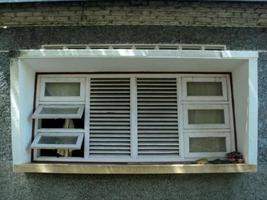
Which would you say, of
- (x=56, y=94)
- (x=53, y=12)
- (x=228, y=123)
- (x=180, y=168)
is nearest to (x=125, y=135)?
(x=180, y=168)

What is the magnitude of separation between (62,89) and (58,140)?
1.07 metres

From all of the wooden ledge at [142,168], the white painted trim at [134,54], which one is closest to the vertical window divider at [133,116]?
the wooden ledge at [142,168]

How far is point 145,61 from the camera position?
538cm

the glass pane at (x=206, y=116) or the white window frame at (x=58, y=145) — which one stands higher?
the glass pane at (x=206, y=116)

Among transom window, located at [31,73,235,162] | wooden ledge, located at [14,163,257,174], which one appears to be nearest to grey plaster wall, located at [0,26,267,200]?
wooden ledge, located at [14,163,257,174]

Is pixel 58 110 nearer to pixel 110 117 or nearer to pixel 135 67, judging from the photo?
pixel 110 117

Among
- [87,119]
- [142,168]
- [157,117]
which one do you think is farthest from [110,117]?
[142,168]

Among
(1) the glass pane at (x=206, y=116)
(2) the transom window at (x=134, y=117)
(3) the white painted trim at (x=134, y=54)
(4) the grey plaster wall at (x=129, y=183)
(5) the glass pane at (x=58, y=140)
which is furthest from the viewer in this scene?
(1) the glass pane at (x=206, y=116)

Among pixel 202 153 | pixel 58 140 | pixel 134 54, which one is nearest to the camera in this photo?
pixel 134 54

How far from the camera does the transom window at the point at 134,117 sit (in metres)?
5.72

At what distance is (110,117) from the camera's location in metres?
5.82

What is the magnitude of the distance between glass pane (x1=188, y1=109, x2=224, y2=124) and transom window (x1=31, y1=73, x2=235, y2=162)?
20 mm

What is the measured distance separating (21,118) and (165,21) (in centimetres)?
341

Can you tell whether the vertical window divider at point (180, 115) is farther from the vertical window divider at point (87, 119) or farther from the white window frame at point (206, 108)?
the vertical window divider at point (87, 119)
